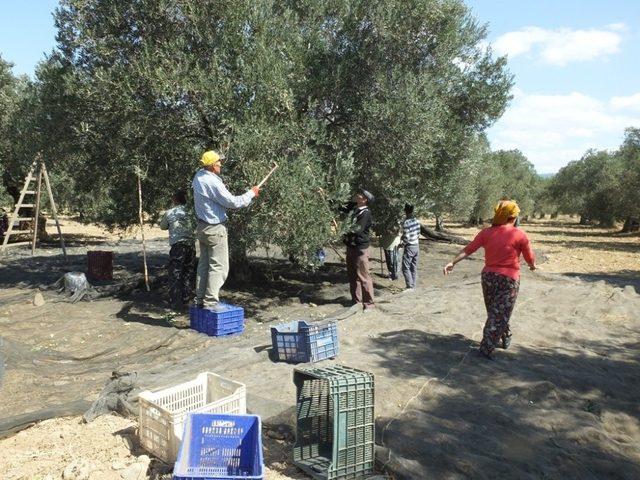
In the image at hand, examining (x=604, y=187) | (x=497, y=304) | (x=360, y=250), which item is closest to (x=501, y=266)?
(x=497, y=304)

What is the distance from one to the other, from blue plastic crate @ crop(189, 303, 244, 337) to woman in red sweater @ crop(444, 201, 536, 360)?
12.4 ft

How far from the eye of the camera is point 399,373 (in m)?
6.04

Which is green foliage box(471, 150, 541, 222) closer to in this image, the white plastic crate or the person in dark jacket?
the person in dark jacket

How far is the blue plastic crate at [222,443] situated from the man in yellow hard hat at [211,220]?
4.13 m

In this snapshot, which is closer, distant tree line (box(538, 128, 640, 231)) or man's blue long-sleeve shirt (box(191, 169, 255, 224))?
man's blue long-sleeve shirt (box(191, 169, 255, 224))

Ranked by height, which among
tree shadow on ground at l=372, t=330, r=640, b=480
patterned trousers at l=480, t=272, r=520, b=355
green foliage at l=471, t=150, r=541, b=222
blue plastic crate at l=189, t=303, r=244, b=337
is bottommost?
tree shadow on ground at l=372, t=330, r=640, b=480

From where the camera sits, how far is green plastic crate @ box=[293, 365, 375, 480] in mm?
3855

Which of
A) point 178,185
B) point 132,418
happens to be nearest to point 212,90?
point 178,185

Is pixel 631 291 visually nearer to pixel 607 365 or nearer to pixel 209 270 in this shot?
pixel 607 365

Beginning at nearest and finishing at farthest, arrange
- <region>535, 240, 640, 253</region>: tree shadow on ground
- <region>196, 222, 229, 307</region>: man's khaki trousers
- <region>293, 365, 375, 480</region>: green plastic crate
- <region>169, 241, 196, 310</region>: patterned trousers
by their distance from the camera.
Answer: <region>293, 365, 375, 480</region>: green plastic crate < <region>196, 222, 229, 307</region>: man's khaki trousers < <region>169, 241, 196, 310</region>: patterned trousers < <region>535, 240, 640, 253</region>: tree shadow on ground

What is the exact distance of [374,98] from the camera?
10711 mm

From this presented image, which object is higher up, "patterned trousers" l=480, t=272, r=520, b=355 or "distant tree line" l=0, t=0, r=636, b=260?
"distant tree line" l=0, t=0, r=636, b=260

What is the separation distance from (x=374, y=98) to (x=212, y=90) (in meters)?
3.37

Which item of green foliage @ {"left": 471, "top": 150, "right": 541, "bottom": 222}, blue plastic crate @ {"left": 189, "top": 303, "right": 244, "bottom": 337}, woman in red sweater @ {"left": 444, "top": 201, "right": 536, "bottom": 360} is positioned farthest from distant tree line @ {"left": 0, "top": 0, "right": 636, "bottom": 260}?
green foliage @ {"left": 471, "top": 150, "right": 541, "bottom": 222}
